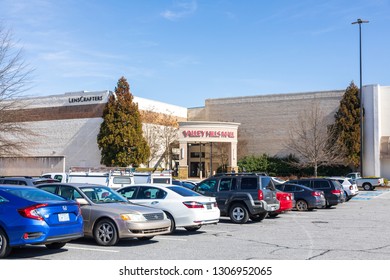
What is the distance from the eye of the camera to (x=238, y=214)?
18297 mm

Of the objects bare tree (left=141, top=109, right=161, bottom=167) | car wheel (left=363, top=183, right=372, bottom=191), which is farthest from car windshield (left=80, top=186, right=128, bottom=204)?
bare tree (left=141, top=109, right=161, bottom=167)

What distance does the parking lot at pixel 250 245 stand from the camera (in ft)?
36.1

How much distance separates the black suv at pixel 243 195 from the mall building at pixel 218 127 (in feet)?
115

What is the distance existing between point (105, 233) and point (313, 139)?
4354 cm

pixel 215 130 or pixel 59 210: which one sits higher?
pixel 215 130

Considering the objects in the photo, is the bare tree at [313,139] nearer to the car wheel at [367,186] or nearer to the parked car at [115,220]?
the car wheel at [367,186]

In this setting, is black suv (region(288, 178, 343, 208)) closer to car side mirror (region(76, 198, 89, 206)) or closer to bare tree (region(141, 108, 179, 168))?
car side mirror (region(76, 198, 89, 206))

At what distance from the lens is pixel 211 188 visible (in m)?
19.1

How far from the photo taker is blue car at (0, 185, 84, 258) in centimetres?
1023

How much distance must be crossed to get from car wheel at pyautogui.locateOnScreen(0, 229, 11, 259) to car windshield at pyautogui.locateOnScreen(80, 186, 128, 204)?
3.05m

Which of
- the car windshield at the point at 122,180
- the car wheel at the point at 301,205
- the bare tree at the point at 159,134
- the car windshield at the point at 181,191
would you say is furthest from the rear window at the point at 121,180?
the bare tree at the point at 159,134
